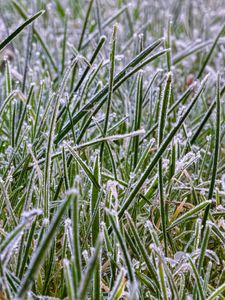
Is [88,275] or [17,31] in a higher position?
[17,31]

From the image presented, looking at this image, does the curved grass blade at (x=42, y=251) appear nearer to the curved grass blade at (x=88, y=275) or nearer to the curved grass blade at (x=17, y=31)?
the curved grass blade at (x=88, y=275)

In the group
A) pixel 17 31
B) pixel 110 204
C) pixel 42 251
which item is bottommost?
pixel 110 204

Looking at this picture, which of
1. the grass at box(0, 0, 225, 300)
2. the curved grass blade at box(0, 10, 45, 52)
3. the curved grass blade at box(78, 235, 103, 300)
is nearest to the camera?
the curved grass blade at box(78, 235, 103, 300)

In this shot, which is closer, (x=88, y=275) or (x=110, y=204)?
(x=88, y=275)

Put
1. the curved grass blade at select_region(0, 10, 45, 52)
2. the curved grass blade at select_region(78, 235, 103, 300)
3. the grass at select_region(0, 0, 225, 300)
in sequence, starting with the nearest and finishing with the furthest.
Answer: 1. the curved grass blade at select_region(78, 235, 103, 300)
2. the grass at select_region(0, 0, 225, 300)
3. the curved grass blade at select_region(0, 10, 45, 52)

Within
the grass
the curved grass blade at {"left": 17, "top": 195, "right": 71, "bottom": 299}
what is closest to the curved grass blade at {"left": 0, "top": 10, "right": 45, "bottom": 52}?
the grass

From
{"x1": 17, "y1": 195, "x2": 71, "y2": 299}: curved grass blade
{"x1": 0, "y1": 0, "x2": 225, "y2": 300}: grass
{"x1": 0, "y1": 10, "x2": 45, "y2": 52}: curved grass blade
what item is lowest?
{"x1": 0, "y1": 0, "x2": 225, "y2": 300}: grass

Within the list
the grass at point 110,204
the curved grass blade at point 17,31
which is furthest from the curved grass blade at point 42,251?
the curved grass blade at point 17,31

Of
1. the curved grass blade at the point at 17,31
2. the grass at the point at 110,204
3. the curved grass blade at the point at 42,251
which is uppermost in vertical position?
the curved grass blade at the point at 17,31

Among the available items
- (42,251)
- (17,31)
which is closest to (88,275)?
(42,251)

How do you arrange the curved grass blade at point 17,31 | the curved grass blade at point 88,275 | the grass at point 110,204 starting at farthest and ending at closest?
the curved grass blade at point 17,31
the grass at point 110,204
the curved grass blade at point 88,275

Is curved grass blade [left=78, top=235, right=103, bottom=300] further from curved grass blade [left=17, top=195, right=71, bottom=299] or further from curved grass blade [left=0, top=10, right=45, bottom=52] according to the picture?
curved grass blade [left=0, top=10, right=45, bottom=52]

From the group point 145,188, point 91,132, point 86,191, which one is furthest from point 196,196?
point 91,132

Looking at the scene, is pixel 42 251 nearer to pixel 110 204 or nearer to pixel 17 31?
pixel 110 204
